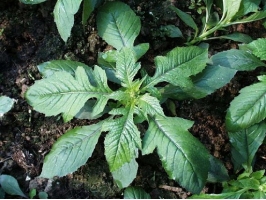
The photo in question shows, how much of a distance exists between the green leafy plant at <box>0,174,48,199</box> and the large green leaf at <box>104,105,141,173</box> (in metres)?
0.44

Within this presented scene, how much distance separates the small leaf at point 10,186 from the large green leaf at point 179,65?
2.63ft

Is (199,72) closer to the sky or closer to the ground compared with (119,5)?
closer to the ground

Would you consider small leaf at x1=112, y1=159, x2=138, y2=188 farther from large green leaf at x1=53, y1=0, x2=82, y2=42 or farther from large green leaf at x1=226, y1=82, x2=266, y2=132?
large green leaf at x1=53, y1=0, x2=82, y2=42

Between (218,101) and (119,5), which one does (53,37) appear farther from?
(218,101)

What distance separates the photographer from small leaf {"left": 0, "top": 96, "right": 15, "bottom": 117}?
2057 millimetres

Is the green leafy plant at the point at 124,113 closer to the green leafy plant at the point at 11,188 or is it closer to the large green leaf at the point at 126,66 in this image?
the large green leaf at the point at 126,66

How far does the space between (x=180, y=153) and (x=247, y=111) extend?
44 centimetres

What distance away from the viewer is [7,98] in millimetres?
2080

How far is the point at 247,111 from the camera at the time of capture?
6.86 feet

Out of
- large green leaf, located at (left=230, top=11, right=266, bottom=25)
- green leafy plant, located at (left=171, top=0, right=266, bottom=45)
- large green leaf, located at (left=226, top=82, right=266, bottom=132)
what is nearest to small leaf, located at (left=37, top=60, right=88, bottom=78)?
green leafy plant, located at (left=171, top=0, right=266, bottom=45)

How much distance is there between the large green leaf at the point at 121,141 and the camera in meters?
1.86

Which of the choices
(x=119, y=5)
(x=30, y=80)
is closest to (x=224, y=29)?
(x=119, y=5)

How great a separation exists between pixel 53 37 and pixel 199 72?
2.69 feet

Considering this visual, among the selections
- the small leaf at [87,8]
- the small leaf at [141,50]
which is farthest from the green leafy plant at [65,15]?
the small leaf at [141,50]
